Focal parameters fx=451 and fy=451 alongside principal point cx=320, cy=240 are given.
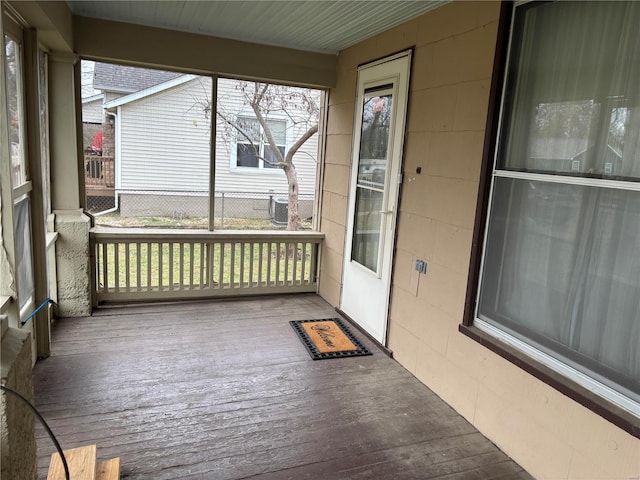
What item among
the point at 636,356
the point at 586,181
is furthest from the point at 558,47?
the point at 636,356

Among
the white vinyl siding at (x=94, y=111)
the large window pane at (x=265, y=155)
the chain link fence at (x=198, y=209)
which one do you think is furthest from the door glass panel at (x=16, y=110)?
the large window pane at (x=265, y=155)

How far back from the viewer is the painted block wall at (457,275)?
6.53 feet

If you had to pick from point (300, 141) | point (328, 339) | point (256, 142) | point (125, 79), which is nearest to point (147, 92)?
point (125, 79)

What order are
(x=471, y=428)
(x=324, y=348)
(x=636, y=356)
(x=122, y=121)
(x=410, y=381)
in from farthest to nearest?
1. (x=122, y=121)
2. (x=324, y=348)
3. (x=410, y=381)
4. (x=471, y=428)
5. (x=636, y=356)

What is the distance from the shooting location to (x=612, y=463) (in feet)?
5.89

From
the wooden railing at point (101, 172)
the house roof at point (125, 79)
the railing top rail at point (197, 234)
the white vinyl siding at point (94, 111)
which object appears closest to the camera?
the railing top rail at point (197, 234)

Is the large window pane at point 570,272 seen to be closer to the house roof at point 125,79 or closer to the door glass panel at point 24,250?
the door glass panel at point 24,250

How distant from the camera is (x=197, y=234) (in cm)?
422

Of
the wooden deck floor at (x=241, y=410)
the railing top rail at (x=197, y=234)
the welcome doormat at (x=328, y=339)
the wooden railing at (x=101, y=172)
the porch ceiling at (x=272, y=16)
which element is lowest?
the wooden deck floor at (x=241, y=410)

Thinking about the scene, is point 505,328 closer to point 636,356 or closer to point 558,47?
point 636,356

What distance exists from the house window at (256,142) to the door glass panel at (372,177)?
163cm

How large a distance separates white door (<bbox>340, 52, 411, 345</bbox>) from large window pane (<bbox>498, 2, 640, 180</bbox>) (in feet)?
3.46

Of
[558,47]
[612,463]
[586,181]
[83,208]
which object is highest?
[558,47]

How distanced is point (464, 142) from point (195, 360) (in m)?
2.27
